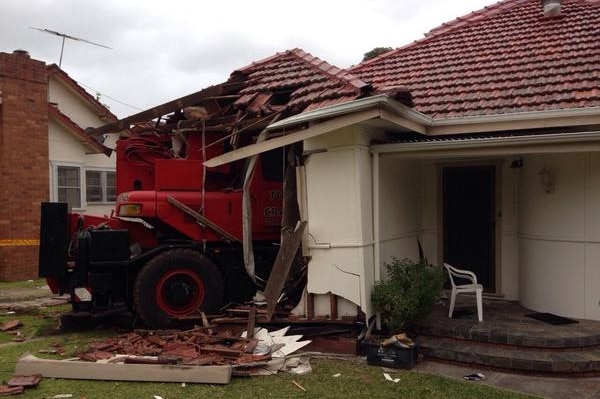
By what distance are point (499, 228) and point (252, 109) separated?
410cm

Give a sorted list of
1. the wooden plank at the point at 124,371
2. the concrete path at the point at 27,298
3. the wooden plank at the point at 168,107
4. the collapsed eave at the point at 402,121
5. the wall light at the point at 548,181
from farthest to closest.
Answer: the concrete path at the point at 27,298
the wooden plank at the point at 168,107
the wall light at the point at 548,181
the collapsed eave at the point at 402,121
the wooden plank at the point at 124,371

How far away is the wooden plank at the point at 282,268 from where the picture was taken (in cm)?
659

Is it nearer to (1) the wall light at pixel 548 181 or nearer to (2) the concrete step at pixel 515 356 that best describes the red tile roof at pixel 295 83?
(1) the wall light at pixel 548 181

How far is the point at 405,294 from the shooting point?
616 centimetres

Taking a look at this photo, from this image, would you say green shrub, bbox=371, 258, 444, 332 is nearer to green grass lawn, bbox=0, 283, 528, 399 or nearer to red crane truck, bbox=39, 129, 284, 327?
green grass lawn, bbox=0, 283, 528, 399

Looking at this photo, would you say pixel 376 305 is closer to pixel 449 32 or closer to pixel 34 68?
pixel 449 32

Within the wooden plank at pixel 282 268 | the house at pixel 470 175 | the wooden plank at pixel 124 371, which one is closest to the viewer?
the wooden plank at pixel 124 371

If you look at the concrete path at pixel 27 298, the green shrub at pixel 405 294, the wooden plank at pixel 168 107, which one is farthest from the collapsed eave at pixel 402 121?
the concrete path at pixel 27 298

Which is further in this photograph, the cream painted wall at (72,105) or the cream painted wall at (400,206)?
the cream painted wall at (72,105)

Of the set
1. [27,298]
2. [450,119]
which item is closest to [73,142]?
[27,298]

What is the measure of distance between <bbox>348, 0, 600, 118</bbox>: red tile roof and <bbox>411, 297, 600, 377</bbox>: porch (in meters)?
2.65

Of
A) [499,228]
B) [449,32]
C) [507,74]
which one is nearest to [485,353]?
[499,228]

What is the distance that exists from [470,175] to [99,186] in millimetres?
11931

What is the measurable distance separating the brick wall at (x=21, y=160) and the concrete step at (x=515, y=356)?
10317mm
